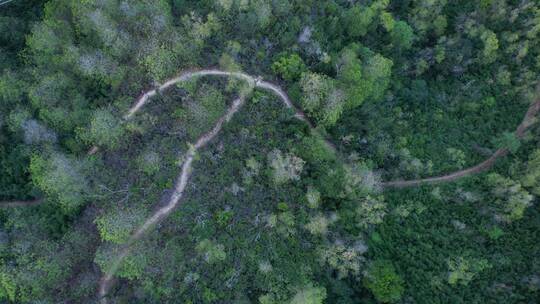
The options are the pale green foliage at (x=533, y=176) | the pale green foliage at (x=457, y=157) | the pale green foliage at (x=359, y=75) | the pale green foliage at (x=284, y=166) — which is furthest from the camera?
the pale green foliage at (x=457, y=157)

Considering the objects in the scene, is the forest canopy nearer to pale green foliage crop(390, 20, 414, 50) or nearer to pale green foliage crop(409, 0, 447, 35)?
pale green foliage crop(390, 20, 414, 50)

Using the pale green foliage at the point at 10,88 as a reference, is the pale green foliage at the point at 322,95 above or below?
above

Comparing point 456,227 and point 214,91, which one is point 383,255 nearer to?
point 456,227

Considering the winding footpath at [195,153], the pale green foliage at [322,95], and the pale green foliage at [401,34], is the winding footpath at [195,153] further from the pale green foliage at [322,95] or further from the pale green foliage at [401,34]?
the pale green foliage at [401,34]

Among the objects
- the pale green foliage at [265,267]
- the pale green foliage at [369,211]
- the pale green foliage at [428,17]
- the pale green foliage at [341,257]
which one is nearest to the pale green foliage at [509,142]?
the pale green foliage at [428,17]

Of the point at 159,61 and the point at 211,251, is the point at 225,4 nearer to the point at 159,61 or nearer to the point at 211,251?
the point at 159,61

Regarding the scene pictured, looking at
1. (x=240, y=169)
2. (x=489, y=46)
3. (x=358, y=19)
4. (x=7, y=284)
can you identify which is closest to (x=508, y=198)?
(x=489, y=46)

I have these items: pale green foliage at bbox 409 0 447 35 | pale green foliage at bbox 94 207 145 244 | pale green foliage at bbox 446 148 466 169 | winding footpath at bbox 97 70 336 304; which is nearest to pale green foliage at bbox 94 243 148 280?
winding footpath at bbox 97 70 336 304
